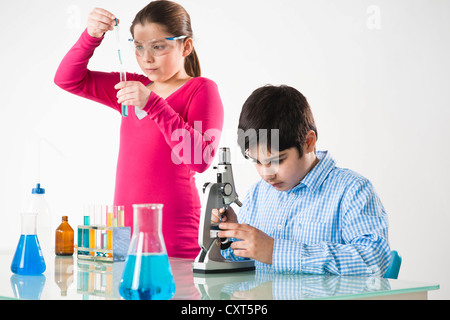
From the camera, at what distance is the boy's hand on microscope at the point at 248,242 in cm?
126

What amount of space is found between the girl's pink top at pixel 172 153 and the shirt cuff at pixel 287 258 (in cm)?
61

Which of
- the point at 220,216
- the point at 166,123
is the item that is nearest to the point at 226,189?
the point at 220,216

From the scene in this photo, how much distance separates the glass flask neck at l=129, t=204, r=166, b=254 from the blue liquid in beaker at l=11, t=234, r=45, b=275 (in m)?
0.48

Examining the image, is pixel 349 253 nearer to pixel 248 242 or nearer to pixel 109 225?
pixel 248 242

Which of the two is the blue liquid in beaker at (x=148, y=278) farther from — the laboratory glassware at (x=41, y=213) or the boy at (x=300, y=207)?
the laboratory glassware at (x=41, y=213)

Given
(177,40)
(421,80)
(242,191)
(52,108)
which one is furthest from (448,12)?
(52,108)

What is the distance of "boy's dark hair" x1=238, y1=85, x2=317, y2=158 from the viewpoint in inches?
57.5

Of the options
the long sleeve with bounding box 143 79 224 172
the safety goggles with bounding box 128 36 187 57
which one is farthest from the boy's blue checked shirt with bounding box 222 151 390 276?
the safety goggles with bounding box 128 36 187 57

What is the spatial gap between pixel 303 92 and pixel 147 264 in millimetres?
2625

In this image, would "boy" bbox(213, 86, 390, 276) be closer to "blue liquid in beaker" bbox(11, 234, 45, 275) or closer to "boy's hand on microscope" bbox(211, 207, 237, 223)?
"boy's hand on microscope" bbox(211, 207, 237, 223)

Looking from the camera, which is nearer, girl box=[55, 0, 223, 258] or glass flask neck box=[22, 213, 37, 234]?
glass flask neck box=[22, 213, 37, 234]

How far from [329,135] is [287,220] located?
181 centimetres

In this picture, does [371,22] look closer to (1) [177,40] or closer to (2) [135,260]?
(1) [177,40]
